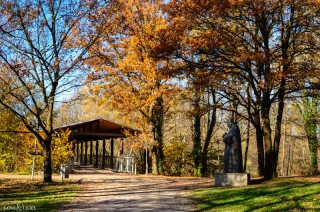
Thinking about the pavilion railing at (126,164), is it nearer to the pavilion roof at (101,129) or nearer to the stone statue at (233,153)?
the pavilion roof at (101,129)

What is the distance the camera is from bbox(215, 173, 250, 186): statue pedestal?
14297 mm

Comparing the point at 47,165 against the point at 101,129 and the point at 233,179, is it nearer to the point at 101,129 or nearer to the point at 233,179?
the point at 233,179

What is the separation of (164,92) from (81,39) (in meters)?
6.73

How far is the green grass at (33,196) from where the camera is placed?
9688 millimetres

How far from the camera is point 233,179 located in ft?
47.3

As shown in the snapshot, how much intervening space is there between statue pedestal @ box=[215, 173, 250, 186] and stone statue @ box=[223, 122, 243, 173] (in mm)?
423

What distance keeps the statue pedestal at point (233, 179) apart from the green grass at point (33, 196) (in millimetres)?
5931

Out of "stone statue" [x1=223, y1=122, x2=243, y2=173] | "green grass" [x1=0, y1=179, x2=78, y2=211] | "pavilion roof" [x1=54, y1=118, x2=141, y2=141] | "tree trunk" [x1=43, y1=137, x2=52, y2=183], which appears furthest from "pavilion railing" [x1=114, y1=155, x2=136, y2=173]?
"stone statue" [x1=223, y1=122, x2=243, y2=173]

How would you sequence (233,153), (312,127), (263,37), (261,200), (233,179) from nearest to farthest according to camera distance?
(261,200) < (233,179) < (233,153) < (263,37) < (312,127)

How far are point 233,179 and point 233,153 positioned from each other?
1.15 meters

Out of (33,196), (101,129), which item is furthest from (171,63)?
(101,129)

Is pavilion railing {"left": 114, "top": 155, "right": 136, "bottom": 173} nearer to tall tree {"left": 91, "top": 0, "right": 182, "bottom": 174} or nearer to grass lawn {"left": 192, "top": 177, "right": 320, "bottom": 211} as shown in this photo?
tall tree {"left": 91, "top": 0, "right": 182, "bottom": 174}

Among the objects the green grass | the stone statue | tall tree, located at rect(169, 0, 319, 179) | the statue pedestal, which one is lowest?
the green grass

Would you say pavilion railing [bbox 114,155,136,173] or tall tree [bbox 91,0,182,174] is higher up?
tall tree [bbox 91,0,182,174]
